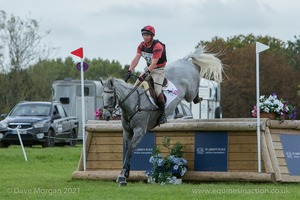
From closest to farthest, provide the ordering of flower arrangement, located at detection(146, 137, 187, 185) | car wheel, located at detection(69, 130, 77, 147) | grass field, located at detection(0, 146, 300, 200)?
grass field, located at detection(0, 146, 300, 200), flower arrangement, located at detection(146, 137, 187, 185), car wheel, located at detection(69, 130, 77, 147)

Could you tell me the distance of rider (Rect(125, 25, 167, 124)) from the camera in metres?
13.4

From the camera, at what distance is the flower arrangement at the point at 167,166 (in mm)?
13578

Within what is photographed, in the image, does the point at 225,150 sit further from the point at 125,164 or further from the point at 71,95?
the point at 71,95

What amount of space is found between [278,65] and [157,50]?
57710 millimetres

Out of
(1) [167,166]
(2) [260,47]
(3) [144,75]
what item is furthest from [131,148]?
(2) [260,47]

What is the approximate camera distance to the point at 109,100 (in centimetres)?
1321

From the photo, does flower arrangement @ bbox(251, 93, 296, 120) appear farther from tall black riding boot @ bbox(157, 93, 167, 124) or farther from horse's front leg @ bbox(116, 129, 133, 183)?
horse's front leg @ bbox(116, 129, 133, 183)

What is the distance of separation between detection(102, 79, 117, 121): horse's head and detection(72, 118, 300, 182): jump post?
4.49 ft

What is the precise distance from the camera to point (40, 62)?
50.7m

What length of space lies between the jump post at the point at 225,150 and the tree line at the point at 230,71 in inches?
703

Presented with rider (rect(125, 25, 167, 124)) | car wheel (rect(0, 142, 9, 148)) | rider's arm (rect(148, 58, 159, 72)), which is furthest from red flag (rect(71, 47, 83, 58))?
car wheel (rect(0, 142, 9, 148))

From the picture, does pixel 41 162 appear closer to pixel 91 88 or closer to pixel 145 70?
pixel 145 70

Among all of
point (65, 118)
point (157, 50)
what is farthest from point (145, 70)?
point (65, 118)

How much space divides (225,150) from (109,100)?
7.27 ft
